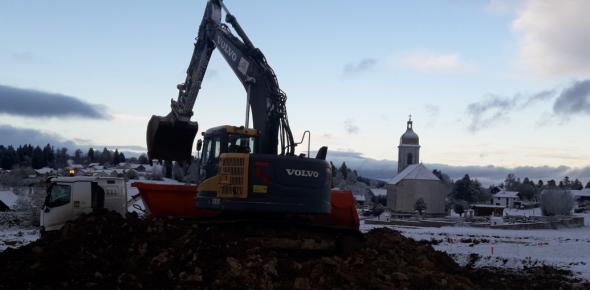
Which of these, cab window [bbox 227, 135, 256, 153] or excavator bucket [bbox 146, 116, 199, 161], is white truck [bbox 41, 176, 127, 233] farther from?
cab window [bbox 227, 135, 256, 153]

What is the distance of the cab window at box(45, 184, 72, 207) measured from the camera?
64.3 feet

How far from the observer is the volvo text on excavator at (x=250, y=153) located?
1395cm

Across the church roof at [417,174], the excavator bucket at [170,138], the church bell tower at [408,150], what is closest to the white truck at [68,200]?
the excavator bucket at [170,138]

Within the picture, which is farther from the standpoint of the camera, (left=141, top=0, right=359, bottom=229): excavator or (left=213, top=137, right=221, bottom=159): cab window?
(left=213, top=137, right=221, bottom=159): cab window

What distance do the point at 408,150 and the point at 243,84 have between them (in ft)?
320

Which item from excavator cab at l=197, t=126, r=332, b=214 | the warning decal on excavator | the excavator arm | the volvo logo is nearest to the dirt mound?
excavator cab at l=197, t=126, r=332, b=214

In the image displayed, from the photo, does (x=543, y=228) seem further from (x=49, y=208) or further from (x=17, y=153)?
(x=17, y=153)

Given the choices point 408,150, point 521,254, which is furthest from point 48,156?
point 521,254

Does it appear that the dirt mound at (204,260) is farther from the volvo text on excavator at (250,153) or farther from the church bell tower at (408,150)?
the church bell tower at (408,150)

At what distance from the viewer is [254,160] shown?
13914 millimetres

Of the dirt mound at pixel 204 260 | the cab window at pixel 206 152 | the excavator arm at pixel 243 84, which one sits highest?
the excavator arm at pixel 243 84

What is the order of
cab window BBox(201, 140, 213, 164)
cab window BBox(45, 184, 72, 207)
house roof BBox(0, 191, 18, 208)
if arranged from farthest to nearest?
house roof BBox(0, 191, 18, 208)
cab window BBox(45, 184, 72, 207)
cab window BBox(201, 140, 213, 164)

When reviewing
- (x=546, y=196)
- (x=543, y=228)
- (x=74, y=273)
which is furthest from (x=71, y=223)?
(x=546, y=196)

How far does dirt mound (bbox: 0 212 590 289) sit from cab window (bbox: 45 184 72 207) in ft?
16.6
